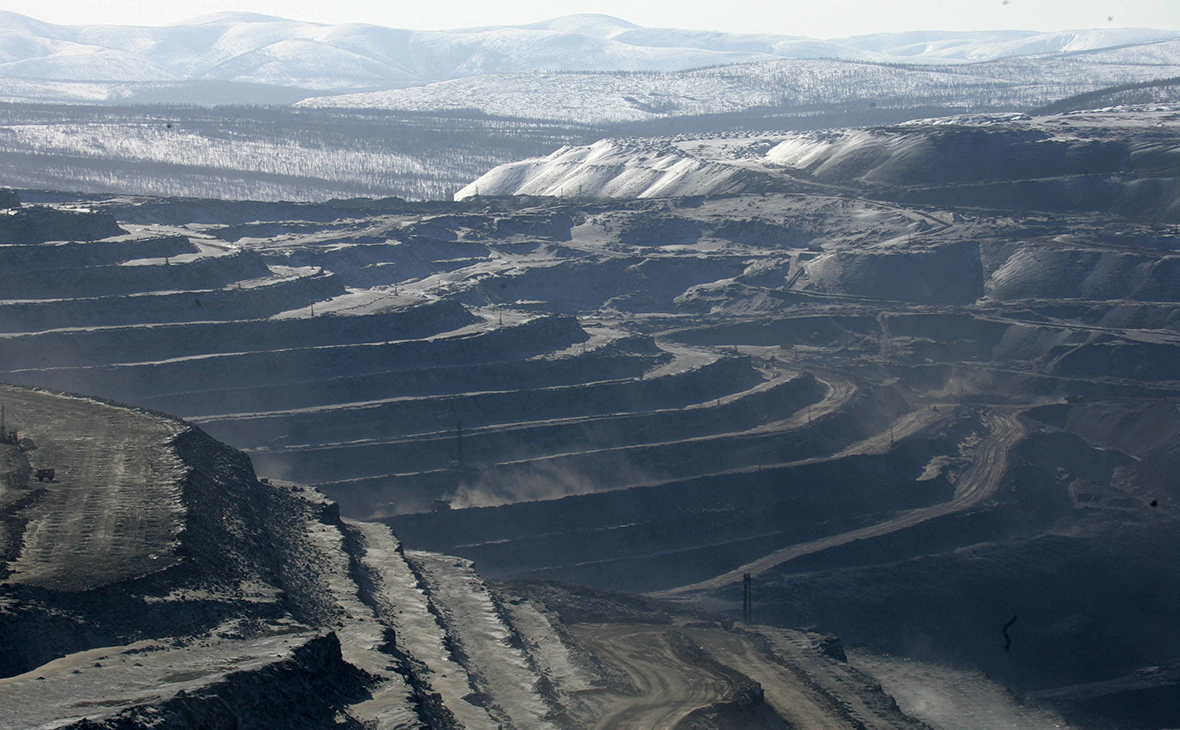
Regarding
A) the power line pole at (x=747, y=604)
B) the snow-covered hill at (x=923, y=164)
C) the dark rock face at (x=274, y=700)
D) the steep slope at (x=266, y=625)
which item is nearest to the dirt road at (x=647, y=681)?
the steep slope at (x=266, y=625)

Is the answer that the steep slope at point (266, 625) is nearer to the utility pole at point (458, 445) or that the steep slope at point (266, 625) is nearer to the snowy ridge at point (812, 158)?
the utility pole at point (458, 445)

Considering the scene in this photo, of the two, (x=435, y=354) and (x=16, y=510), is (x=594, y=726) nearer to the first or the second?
(x=16, y=510)

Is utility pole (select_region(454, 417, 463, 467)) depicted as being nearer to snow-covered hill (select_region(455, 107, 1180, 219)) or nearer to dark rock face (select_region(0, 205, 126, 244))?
dark rock face (select_region(0, 205, 126, 244))

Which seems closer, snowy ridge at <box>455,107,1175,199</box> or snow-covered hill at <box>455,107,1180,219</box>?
snow-covered hill at <box>455,107,1180,219</box>

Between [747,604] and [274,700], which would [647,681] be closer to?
[747,604]

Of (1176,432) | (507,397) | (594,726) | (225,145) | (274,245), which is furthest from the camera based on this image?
(225,145)

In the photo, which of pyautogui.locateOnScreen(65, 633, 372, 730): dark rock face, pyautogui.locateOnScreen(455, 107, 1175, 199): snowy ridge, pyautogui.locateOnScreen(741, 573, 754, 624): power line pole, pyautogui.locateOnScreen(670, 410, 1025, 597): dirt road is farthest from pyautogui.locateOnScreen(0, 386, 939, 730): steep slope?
pyautogui.locateOnScreen(455, 107, 1175, 199): snowy ridge

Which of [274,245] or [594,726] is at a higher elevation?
[274,245]

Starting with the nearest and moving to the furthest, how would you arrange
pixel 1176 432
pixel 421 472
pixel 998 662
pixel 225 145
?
1. pixel 998 662
2. pixel 421 472
3. pixel 1176 432
4. pixel 225 145

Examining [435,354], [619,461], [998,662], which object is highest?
[435,354]

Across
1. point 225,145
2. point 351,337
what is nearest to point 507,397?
point 351,337

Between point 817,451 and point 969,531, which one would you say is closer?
point 969,531
